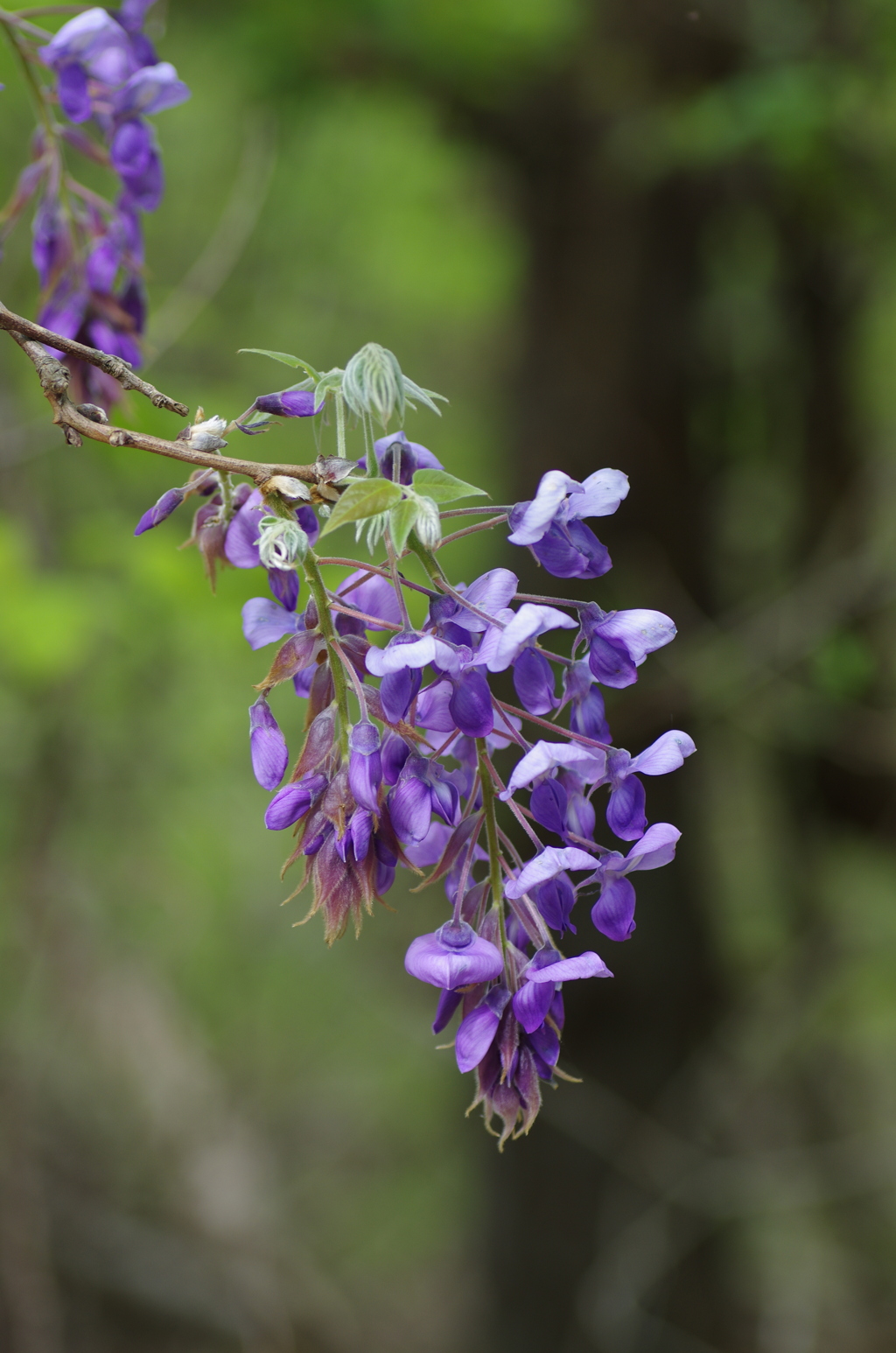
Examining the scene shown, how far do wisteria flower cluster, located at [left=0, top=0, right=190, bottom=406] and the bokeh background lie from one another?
3.39 feet

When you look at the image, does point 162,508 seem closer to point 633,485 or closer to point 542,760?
point 542,760

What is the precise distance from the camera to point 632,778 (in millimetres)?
814

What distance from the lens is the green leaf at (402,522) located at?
25.7 inches

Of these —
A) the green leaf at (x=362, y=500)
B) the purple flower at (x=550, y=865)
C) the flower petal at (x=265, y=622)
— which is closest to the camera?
the green leaf at (x=362, y=500)

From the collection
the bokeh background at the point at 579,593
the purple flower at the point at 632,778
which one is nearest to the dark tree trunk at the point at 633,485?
the bokeh background at the point at 579,593

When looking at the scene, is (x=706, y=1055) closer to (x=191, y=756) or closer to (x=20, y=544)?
(x=191, y=756)

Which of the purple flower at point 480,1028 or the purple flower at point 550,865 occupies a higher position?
the purple flower at point 550,865

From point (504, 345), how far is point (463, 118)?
1437 millimetres

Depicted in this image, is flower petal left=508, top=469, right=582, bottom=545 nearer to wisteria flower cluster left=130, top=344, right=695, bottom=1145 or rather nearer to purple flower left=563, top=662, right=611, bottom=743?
wisteria flower cluster left=130, top=344, right=695, bottom=1145

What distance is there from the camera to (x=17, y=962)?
397 centimetres

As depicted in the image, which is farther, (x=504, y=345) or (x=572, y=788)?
(x=504, y=345)

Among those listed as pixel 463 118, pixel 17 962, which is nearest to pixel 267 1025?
pixel 17 962

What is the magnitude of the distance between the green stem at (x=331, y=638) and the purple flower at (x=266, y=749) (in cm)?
7

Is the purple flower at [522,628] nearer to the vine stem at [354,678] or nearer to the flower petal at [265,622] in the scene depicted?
the vine stem at [354,678]
